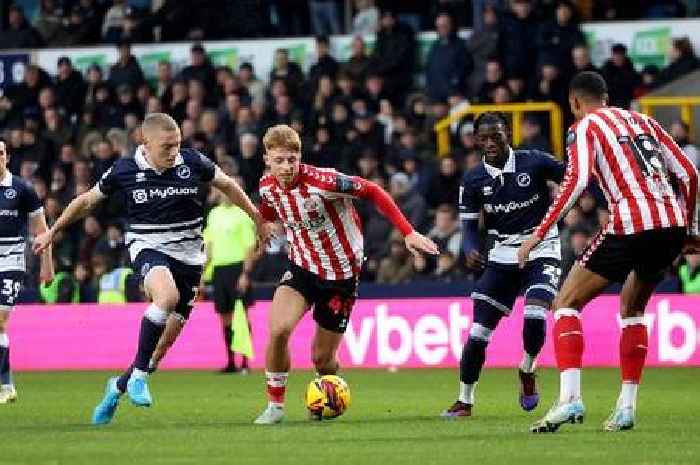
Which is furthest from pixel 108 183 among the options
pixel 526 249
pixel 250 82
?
pixel 250 82

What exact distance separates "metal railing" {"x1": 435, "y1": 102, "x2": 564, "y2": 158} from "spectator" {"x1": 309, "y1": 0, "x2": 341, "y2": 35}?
166 inches

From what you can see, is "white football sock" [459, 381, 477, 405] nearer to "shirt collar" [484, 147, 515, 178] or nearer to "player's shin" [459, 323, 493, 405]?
"player's shin" [459, 323, 493, 405]

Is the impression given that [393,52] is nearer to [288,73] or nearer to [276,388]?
[288,73]

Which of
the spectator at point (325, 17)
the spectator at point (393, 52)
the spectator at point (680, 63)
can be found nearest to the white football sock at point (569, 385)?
the spectator at point (680, 63)

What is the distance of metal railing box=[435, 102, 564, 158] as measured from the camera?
2394 centimetres

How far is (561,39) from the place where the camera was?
24219 millimetres

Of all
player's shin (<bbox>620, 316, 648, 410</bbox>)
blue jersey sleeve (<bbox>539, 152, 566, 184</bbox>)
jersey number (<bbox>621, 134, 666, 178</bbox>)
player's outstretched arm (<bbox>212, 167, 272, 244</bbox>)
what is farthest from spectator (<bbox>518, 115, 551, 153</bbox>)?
jersey number (<bbox>621, 134, 666, 178</bbox>)

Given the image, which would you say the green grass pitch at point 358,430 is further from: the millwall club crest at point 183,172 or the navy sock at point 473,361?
the millwall club crest at point 183,172

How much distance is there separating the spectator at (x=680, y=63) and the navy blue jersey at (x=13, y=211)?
9777 millimetres

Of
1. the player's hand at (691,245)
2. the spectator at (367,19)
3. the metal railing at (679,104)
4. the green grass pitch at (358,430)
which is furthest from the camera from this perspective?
the spectator at (367,19)

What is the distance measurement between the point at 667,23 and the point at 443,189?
3.80 metres

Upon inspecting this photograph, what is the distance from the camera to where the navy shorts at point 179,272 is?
13781mm

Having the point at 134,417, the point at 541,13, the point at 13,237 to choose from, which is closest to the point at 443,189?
the point at 541,13

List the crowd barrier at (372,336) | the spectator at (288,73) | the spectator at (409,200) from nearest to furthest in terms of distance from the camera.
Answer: the crowd barrier at (372,336), the spectator at (409,200), the spectator at (288,73)
